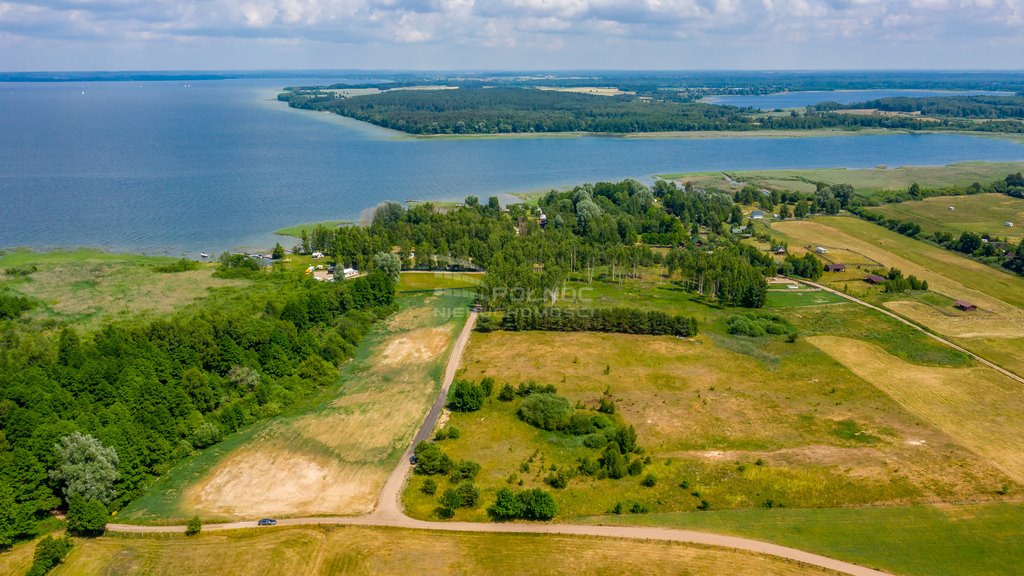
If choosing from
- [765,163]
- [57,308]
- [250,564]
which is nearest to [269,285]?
[57,308]

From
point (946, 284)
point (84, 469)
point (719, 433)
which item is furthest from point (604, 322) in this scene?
point (946, 284)

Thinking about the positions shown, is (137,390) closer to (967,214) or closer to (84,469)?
(84,469)

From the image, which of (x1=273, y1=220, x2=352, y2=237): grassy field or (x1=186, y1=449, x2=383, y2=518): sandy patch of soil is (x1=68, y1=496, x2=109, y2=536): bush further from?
(x1=273, y1=220, x2=352, y2=237): grassy field

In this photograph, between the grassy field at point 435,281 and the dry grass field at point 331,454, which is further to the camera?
the grassy field at point 435,281

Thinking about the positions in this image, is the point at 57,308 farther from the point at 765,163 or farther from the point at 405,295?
the point at 765,163

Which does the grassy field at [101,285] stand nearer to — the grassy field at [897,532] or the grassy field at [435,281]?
the grassy field at [435,281]

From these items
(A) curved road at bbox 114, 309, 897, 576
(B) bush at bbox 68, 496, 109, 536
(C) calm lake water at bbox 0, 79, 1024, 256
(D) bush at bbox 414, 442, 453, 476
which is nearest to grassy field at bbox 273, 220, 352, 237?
(C) calm lake water at bbox 0, 79, 1024, 256

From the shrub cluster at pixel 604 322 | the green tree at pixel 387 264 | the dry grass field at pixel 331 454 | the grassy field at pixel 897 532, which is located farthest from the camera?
the green tree at pixel 387 264

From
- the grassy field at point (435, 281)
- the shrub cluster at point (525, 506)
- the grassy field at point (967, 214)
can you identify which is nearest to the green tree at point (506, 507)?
the shrub cluster at point (525, 506)
